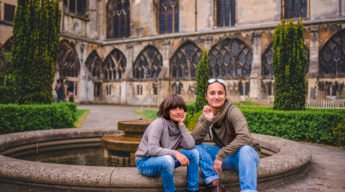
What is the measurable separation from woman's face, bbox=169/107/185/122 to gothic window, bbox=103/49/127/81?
2404cm

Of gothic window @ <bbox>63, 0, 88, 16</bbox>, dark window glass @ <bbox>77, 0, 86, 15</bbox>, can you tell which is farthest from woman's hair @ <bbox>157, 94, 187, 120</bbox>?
dark window glass @ <bbox>77, 0, 86, 15</bbox>

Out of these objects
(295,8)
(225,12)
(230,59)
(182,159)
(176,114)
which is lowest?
(182,159)

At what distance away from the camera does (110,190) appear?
11.0ft

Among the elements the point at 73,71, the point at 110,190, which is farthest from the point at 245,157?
the point at 73,71

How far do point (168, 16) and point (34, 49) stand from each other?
1687 centimetres

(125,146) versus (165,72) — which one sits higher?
(165,72)

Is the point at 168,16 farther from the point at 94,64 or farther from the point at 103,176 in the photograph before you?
the point at 103,176

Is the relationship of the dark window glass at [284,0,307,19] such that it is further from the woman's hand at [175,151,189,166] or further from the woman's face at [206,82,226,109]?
the woman's hand at [175,151,189,166]

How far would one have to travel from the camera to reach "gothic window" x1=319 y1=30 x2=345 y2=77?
18.6 meters

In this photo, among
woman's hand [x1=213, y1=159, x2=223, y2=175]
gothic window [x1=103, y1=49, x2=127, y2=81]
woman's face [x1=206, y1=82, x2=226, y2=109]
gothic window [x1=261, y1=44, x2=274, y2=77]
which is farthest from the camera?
gothic window [x1=103, y1=49, x2=127, y2=81]

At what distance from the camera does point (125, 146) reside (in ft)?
17.5

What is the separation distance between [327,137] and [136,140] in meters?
5.74

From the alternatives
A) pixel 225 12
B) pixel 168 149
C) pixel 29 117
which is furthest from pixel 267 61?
pixel 168 149

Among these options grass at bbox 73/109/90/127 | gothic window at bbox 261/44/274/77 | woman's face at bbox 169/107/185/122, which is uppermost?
gothic window at bbox 261/44/274/77
